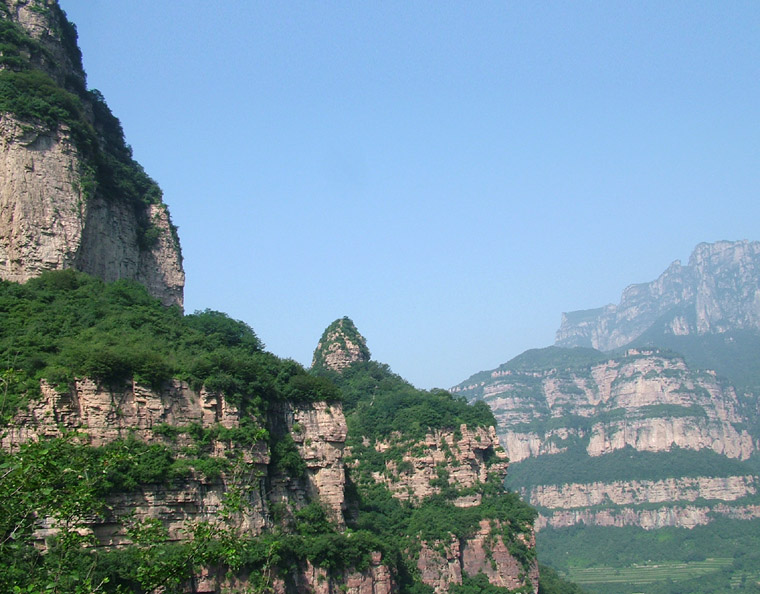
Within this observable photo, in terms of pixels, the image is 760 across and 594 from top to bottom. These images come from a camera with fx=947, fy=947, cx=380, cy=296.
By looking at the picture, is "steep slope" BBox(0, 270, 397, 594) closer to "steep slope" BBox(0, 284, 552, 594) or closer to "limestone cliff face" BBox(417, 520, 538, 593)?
"steep slope" BBox(0, 284, 552, 594)

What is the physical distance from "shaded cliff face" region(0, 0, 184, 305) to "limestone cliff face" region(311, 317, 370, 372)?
92.8 ft

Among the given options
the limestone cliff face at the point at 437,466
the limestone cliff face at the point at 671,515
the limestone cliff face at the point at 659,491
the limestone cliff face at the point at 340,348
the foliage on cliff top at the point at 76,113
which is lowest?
the limestone cliff face at the point at 671,515

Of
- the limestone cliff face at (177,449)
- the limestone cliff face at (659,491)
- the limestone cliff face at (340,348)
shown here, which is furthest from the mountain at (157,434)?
the limestone cliff face at (659,491)

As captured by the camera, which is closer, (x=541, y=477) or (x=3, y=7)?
(x=3, y=7)

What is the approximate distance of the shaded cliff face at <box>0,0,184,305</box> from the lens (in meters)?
47.5

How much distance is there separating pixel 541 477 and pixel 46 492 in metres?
176

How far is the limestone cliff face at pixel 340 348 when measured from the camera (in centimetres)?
8994

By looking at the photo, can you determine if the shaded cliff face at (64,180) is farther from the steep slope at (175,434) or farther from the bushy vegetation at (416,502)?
the bushy vegetation at (416,502)

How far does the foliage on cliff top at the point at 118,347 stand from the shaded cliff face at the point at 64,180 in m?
3.10

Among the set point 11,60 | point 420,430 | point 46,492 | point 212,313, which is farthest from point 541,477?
point 46,492

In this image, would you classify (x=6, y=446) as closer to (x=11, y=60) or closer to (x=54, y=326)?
(x=54, y=326)

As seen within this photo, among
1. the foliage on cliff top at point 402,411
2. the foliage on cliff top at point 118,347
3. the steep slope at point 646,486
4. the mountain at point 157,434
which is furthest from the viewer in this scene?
the steep slope at point 646,486

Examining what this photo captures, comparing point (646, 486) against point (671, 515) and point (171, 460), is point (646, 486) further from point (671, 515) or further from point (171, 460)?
point (171, 460)

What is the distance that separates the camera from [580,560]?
155m
